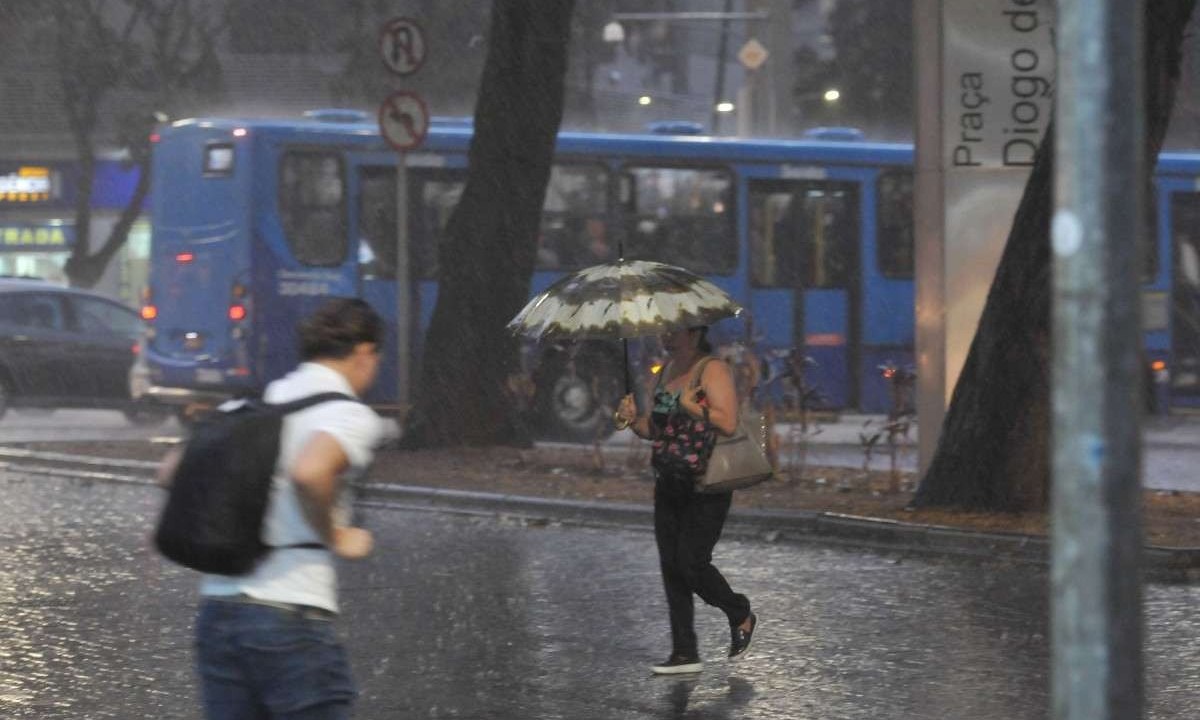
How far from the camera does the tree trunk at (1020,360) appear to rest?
13484 mm

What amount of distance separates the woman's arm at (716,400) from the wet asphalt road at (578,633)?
1059mm

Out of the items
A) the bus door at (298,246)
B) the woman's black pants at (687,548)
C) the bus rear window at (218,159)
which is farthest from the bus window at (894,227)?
the woman's black pants at (687,548)

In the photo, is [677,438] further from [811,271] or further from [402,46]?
[811,271]

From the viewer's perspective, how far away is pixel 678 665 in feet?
28.9

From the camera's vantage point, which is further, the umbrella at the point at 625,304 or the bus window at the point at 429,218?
the bus window at the point at 429,218

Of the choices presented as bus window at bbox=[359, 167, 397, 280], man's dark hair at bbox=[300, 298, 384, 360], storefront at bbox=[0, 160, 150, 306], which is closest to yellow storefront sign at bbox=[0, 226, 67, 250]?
storefront at bbox=[0, 160, 150, 306]

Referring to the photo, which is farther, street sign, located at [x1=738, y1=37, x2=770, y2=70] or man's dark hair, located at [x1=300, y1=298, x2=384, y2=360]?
street sign, located at [x1=738, y1=37, x2=770, y2=70]

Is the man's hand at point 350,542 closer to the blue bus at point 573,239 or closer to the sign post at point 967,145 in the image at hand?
the sign post at point 967,145

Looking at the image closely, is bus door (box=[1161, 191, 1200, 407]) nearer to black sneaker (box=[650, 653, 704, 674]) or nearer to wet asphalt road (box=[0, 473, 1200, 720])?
wet asphalt road (box=[0, 473, 1200, 720])

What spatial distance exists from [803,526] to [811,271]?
11.7m

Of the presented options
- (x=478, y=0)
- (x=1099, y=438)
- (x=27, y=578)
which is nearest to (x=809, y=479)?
(x=27, y=578)

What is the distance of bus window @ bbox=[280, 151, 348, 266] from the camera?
2305cm

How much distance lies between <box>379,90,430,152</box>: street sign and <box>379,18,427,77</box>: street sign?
227 millimetres

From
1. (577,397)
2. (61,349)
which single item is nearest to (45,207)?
(61,349)
